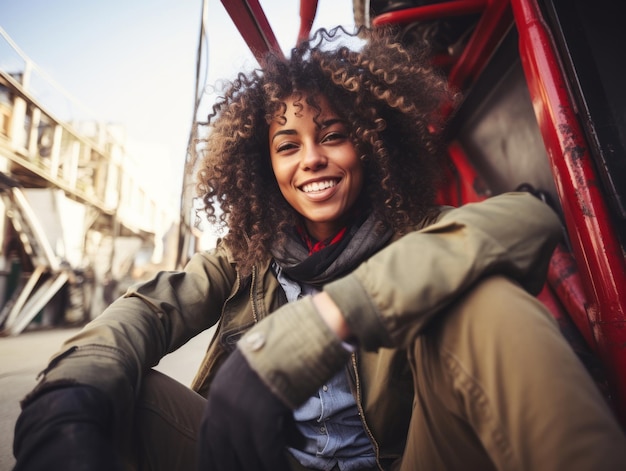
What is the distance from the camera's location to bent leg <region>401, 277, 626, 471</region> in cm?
52

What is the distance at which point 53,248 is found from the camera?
707cm

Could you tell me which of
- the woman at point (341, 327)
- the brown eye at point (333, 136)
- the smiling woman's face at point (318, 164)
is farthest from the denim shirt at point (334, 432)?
the brown eye at point (333, 136)

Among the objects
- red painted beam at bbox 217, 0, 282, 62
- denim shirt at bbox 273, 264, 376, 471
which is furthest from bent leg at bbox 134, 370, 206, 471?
red painted beam at bbox 217, 0, 282, 62

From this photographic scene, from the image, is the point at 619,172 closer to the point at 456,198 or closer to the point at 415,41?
the point at 415,41

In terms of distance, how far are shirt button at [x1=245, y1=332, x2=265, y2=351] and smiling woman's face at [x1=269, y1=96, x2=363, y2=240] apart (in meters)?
0.75

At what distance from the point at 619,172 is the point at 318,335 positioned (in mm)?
1201

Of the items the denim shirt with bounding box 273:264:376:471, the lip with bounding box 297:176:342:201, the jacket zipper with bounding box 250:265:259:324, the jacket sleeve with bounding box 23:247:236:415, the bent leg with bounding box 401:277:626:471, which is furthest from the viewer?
the lip with bounding box 297:176:342:201

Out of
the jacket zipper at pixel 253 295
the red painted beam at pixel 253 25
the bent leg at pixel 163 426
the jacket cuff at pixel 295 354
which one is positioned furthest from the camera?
the red painted beam at pixel 253 25

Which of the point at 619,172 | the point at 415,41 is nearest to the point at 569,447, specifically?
the point at 619,172

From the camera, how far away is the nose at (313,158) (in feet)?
4.42

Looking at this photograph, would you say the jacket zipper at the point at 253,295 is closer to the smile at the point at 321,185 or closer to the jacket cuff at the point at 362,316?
the smile at the point at 321,185

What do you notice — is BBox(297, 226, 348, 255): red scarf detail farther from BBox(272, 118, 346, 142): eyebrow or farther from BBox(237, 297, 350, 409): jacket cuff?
BBox(237, 297, 350, 409): jacket cuff

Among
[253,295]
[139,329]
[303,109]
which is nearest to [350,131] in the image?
[303,109]

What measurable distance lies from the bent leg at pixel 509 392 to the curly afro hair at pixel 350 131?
0.64 metres
